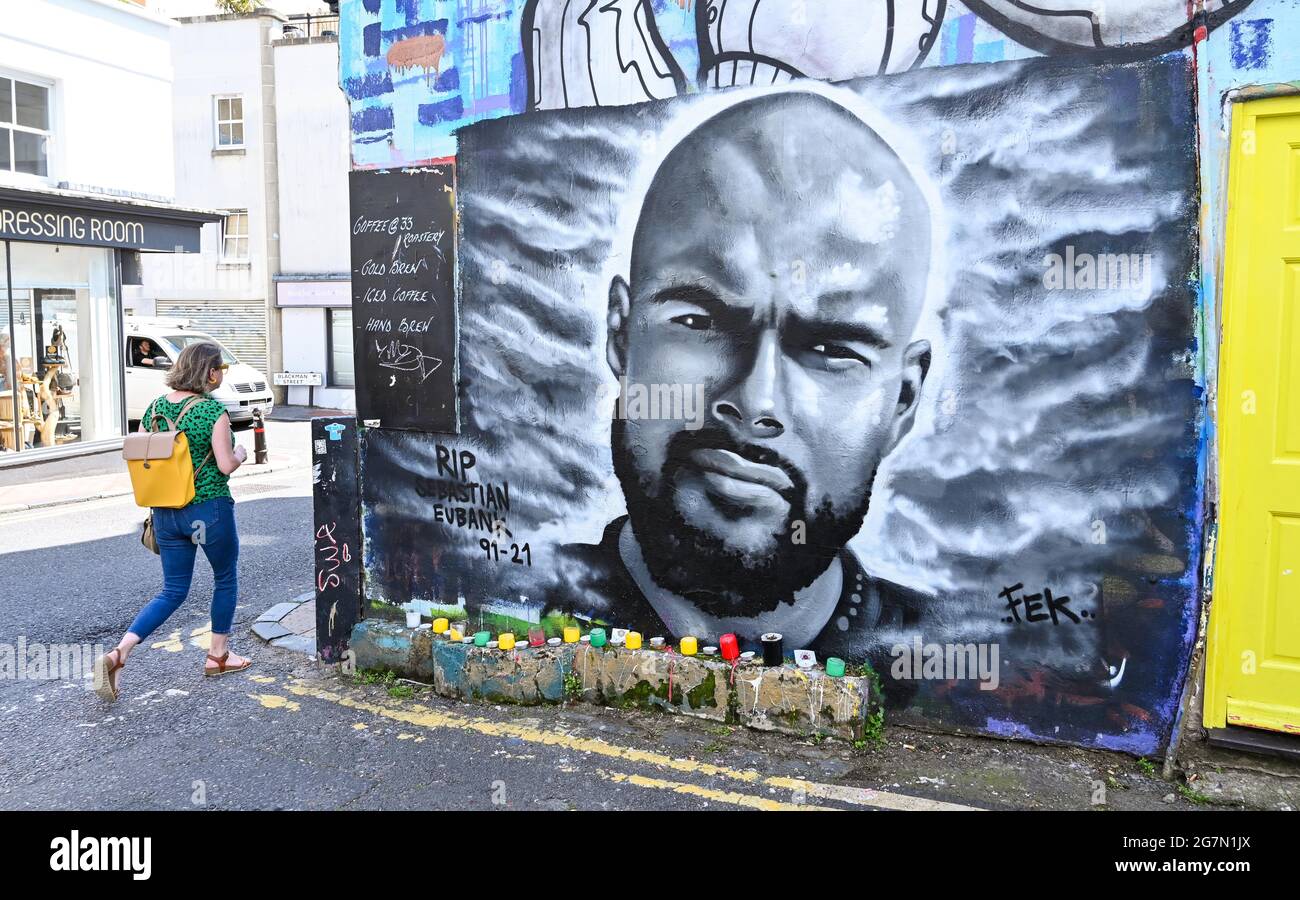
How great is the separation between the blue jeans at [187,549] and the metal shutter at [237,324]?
2167cm

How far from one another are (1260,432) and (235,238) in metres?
26.1

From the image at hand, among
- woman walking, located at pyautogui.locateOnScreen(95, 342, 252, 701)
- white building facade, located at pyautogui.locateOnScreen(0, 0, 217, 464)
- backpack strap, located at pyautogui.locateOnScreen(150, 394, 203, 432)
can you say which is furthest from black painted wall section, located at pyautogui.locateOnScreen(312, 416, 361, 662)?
white building facade, located at pyautogui.locateOnScreen(0, 0, 217, 464)

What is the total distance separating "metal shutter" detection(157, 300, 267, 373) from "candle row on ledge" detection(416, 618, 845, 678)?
22.3 m

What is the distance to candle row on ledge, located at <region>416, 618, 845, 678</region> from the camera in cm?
491

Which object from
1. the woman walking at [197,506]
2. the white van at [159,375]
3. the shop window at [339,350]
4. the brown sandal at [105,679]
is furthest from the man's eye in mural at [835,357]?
the shop window at [339,350]

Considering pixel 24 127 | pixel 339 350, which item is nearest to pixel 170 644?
pixel 24 127

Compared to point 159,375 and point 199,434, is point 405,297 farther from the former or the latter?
point 159,375

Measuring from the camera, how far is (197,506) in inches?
218

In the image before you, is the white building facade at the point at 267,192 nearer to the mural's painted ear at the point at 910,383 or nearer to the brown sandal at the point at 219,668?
the brown sandal at the point at 219,668

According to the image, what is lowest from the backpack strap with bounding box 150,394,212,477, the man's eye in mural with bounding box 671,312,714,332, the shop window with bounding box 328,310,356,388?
the backpack strap with bounding box 150,394,212,477

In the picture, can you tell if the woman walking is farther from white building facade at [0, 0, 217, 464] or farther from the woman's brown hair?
white building facade at [0, 0, 217, 464]

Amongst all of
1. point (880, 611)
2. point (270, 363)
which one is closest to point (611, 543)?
point (880, 611)

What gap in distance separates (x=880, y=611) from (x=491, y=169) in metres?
3.23
